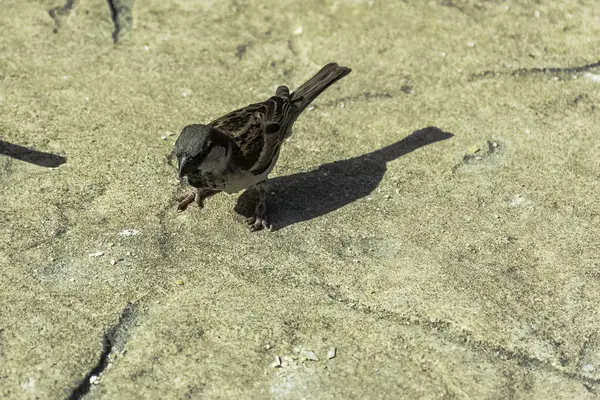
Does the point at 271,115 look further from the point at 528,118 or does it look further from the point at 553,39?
the point at 553,39

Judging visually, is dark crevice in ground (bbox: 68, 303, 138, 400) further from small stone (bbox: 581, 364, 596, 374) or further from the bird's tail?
small stone (bbox: 581, 364, 596, 374)

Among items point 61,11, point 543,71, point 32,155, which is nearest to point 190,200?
point 32,155

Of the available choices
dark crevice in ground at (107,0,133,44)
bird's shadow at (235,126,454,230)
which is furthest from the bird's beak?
A: dark crevice in ground at (107,0,133,44)

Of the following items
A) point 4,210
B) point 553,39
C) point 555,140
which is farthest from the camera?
point 553,39

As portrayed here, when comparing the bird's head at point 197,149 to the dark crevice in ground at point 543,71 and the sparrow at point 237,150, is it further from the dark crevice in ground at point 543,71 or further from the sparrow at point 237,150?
the dark crevice in ground at point 543,71

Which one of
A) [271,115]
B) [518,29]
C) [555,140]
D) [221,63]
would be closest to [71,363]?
[271,115]

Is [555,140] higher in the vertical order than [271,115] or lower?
lower

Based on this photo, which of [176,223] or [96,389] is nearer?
[96,389]

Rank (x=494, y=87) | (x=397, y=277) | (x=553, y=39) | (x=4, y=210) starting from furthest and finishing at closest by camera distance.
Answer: (x=553, y=39)
(x=494, y=87)
(x=4, y=210)
(x=397, y=277)

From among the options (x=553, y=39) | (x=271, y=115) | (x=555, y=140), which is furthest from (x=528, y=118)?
(x=271, y=115)
